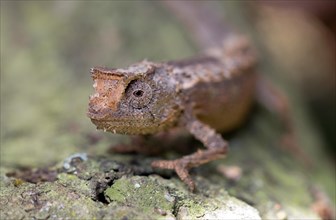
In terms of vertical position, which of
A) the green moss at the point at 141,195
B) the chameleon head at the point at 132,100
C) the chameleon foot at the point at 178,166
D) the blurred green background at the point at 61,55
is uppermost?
the blurred green background at the point at 61,55

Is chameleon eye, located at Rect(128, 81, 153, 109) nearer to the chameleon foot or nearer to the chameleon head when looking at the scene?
the chameleon head

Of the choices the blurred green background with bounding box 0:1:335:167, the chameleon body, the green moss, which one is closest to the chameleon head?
the chameleon body

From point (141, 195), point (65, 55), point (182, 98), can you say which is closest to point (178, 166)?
point (141, 195)

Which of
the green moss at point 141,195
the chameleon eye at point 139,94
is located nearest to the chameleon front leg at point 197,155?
the green moss at point 141,195

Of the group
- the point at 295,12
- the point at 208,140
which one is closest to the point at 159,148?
the point at 208,140

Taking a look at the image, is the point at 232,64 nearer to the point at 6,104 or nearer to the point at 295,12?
the point at 6,104

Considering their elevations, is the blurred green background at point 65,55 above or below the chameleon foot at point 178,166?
above

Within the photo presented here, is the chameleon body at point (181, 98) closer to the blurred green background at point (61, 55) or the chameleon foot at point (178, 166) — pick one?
the chameleon foot at point (178, 166)
